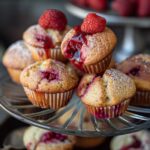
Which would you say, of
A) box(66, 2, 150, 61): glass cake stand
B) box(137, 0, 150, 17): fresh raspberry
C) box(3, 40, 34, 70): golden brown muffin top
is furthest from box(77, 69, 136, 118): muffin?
box(137, 0, 150, 17): fresh raspberry

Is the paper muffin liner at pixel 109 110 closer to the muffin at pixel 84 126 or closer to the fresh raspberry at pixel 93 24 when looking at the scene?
the muffin at pixel 84 126

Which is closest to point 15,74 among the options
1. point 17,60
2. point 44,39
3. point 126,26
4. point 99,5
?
point 17,60

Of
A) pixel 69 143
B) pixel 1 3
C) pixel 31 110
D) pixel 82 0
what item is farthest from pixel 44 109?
pixel 1 3

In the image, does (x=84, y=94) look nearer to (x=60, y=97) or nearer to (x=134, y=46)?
(x=60, y=97)

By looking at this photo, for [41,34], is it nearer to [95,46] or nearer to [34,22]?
[95,46]

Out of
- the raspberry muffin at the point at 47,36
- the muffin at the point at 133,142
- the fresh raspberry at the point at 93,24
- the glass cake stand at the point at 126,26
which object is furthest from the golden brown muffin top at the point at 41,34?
the glass cake stand at the point at 126,26

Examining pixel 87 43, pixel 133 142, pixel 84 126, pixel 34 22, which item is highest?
pixel 87 43

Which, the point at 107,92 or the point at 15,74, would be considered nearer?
the point at 107,92
